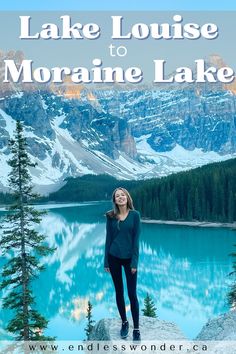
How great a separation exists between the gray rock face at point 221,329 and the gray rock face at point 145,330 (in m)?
0.53

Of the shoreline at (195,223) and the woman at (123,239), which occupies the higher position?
the woman at (123,239)

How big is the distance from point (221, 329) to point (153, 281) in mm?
42300

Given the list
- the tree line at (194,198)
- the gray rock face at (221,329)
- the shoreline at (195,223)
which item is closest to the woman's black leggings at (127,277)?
the gray rock face at (221,329)

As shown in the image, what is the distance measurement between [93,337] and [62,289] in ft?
133

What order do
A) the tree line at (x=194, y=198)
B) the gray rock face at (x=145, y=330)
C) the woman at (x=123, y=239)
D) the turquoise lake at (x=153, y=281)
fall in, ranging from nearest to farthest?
1. the woman at (x=123, y=239)
2. the gray rock face at (x=145, y=330)
3. the turquoise lake at (x=153, y=281)
4. the tree line at (x=194, y=198)

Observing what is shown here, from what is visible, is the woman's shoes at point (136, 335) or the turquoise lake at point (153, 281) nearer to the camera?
the woman's shoes at point (136, 335)

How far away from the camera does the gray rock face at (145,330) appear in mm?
10432

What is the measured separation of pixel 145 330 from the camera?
10.9m

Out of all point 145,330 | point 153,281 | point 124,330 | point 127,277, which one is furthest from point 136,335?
point 153,281

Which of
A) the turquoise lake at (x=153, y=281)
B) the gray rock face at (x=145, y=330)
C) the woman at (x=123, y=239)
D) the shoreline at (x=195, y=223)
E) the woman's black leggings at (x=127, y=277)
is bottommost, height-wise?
the turquoise lake at (x=153, y=281)

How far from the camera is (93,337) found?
11469 millimetres

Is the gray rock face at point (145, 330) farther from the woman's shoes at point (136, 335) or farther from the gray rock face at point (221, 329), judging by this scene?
the gray rock face at point (221, 329)

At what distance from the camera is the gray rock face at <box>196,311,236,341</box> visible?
33.1 feet

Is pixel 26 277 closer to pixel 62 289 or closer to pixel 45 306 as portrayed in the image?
pixel 45 306
